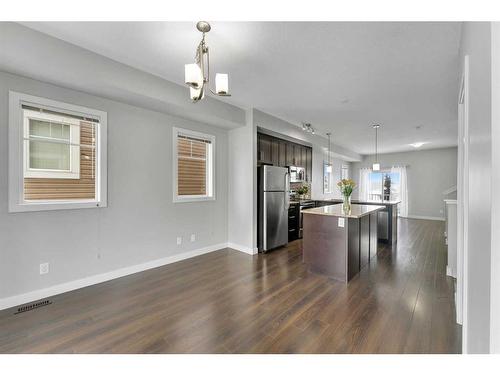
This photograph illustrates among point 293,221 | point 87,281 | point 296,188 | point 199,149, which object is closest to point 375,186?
point 296,188

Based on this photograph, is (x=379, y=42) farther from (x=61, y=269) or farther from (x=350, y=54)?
(x=61, y=269)

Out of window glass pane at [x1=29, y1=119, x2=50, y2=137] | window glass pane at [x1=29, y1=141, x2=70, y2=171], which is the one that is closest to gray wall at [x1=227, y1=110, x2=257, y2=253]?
window glass pane at [x1=29, y1=141, x2=70, y2=171]

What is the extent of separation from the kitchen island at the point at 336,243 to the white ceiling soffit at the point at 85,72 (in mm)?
2519

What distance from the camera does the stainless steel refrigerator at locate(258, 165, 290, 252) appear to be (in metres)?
4.37

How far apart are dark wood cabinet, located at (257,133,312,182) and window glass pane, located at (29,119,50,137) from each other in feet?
10.6

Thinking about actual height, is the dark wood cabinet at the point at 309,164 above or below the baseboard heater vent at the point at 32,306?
above

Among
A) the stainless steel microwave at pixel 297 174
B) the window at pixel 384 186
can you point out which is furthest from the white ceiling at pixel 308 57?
the window at pixel 384 186

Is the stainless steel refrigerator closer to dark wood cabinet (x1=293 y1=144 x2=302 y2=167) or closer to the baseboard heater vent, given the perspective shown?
dark wood cabinet (x1=293 y1=144 x2=302 y2=167)

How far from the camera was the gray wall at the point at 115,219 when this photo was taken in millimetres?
2383

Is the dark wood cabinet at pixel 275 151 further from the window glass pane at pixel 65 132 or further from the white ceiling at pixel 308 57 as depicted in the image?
the window glass pane at pixel 65 132

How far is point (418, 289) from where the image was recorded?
278 cm

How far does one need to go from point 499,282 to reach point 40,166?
3.73 metres

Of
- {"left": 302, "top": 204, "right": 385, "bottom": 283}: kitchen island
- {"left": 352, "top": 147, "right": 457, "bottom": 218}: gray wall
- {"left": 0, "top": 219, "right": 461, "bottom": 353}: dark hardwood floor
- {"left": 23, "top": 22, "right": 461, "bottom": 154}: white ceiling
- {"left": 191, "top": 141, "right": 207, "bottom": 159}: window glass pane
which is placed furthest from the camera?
{"left": 352, "top": 147, "right": 457, "bottom": 218}: gray wall
